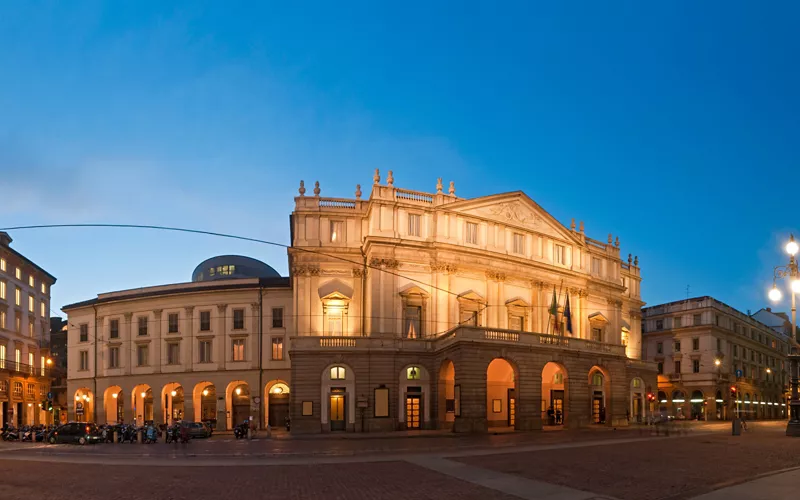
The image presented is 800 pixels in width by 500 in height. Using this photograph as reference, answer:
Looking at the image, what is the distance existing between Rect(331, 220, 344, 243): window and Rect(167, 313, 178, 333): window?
23557 mm

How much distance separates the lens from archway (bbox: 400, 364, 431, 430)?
174 feet

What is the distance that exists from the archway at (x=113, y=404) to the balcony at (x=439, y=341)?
3236 cm

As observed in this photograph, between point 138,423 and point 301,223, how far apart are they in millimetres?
30892

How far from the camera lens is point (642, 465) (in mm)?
23500

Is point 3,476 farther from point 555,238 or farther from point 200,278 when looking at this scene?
point 200,278

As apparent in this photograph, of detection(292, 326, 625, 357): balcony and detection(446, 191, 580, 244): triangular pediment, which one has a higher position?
detection(446, 191, 580, 244): triangular pediment

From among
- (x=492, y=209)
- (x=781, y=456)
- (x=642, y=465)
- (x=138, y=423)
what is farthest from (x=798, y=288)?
(x=138, y=423)

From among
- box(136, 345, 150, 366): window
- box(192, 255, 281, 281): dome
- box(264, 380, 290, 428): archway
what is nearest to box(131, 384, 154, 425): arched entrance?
box(136, 345, 150, 366): window

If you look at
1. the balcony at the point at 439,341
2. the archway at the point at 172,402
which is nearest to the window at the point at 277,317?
the archway at the point at 172,402

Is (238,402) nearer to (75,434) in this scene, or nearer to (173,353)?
(173,353)

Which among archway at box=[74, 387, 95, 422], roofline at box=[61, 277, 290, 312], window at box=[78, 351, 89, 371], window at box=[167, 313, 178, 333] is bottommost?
archway at box=[74, 387, 95, 422]

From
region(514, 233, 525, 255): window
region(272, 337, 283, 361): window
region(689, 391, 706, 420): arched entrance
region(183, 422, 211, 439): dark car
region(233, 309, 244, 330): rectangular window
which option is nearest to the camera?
region(183, 422, 211, 439): dark car

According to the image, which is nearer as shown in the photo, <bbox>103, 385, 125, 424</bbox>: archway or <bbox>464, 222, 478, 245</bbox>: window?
<bbox>464, 222, 478, 245</bbox>: window

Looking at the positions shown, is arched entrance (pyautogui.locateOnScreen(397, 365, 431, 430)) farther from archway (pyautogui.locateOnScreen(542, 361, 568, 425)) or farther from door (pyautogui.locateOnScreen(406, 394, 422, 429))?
archway (pyautogui.locateOnScreen(542, 361, 568, 425))
